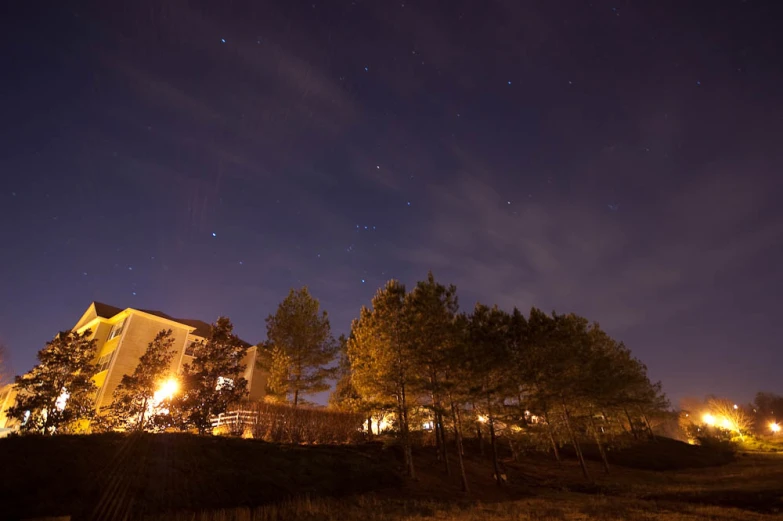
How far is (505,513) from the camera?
14.4 metres

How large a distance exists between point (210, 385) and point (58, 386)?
32.8ft

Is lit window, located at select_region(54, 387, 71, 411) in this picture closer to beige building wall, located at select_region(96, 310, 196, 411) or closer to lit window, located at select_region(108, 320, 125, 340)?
beige building wall, located at select_region(96, 310, 196, 411)

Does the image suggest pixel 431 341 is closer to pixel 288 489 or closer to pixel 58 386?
pixel 288 489

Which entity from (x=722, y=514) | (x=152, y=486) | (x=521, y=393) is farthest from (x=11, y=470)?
(x=521, y=393)

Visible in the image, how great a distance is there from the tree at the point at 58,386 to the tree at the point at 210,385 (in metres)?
5.60

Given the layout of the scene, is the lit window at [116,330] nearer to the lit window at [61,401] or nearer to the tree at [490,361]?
the lit window at [61,401]

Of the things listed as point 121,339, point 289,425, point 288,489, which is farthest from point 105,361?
point 288,489

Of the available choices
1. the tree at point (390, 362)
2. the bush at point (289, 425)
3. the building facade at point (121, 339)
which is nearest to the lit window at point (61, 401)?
the building facade at point (121, 339)

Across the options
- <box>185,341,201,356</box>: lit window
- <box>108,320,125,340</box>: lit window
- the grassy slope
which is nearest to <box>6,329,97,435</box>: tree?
<box>185,341,201,356</box>: lit window

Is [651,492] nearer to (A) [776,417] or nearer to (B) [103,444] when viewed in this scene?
(B) [103,444]

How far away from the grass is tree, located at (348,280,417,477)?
324 cm

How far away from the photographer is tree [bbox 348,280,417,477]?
2208 cm

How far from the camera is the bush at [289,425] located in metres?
22.9

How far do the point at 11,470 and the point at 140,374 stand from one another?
1572 cm
